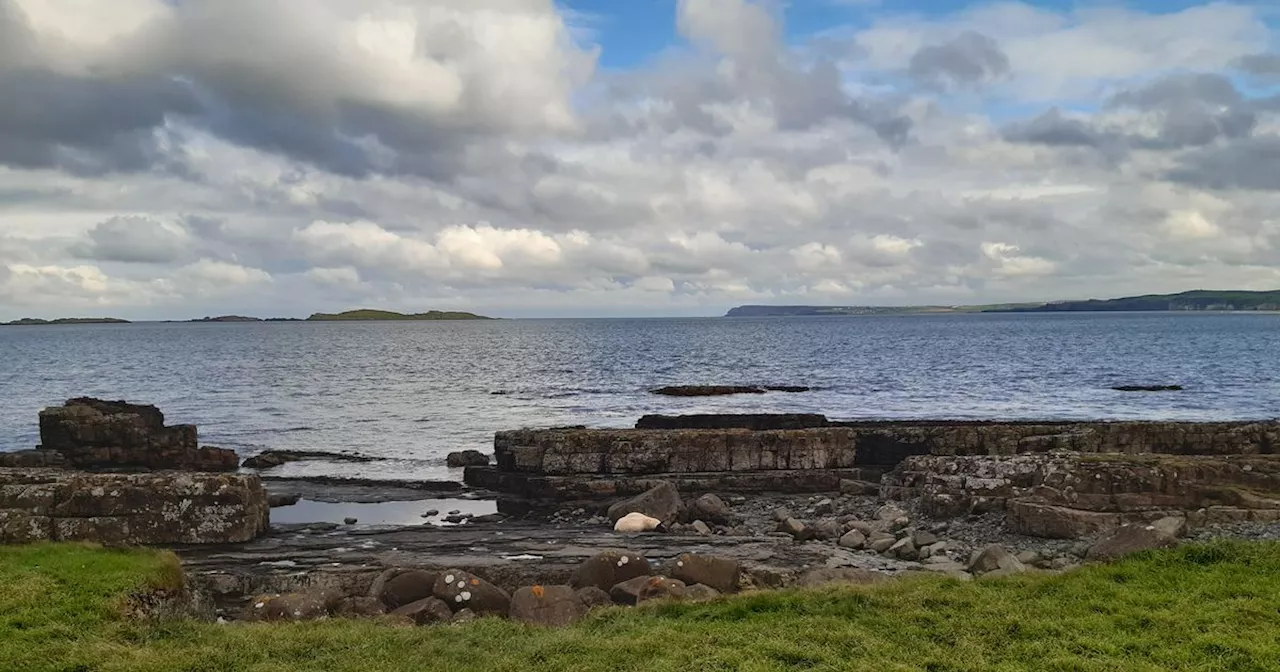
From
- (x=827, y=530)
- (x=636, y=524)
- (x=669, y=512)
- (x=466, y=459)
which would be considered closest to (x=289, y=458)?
(x=466, y=459)

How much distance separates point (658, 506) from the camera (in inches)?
957

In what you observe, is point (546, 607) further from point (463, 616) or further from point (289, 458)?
point (289, 458)

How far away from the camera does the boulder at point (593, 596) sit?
14068mm

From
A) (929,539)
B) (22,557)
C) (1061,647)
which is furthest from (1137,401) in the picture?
(22,557)

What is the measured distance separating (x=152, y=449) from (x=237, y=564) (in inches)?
812

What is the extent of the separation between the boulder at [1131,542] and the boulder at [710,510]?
34.8 ft

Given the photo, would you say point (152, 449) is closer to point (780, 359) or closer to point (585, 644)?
point (585, 644)

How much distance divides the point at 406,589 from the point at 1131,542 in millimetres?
12088

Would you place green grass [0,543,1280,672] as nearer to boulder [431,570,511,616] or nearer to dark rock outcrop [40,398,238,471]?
boulder [431,570,511,616]

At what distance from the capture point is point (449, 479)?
1321 inches

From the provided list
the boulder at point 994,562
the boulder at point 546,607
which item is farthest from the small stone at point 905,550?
the boulder at point 546,607

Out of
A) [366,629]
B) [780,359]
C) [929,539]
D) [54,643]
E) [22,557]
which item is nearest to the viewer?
[54,643]

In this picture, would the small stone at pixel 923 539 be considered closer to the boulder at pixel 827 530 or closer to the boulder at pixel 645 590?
the boulder at pixel 827 530

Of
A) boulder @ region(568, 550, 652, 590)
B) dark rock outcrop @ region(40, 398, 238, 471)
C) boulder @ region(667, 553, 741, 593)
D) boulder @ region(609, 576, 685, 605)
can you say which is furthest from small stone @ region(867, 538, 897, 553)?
dark rock outcrop @ region(40, 398, 238, 471)
